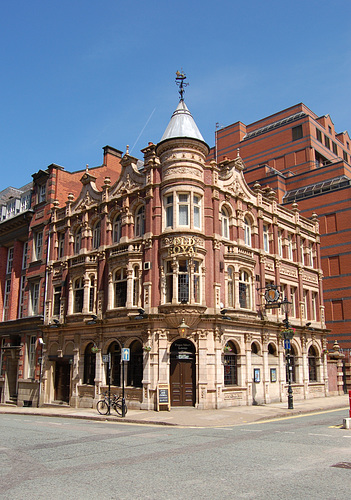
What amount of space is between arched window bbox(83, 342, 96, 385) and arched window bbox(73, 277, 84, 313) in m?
2.81

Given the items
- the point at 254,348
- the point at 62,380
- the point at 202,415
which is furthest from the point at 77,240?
the point at 202,415

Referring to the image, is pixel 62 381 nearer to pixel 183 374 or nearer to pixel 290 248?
pixel 183 374

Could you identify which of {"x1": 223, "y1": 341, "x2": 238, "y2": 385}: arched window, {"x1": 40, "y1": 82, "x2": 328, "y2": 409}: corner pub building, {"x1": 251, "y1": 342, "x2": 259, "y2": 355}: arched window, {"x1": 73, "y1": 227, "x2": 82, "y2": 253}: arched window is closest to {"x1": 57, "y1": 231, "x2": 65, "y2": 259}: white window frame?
{"x1": 40, "y1": 82, "x2": 328, "y2": 409}: corner pub building

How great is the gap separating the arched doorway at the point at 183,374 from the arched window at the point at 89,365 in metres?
7.14

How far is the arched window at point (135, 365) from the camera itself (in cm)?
2650

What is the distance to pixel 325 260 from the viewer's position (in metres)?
44.2

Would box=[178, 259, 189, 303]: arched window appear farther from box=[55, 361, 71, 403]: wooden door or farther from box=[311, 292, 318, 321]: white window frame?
box=[311, 292, 318, 321]: white window frame

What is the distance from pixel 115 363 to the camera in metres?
28.4

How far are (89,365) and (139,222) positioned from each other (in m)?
10.1

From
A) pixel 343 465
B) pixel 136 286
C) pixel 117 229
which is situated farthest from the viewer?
pixel 117 229

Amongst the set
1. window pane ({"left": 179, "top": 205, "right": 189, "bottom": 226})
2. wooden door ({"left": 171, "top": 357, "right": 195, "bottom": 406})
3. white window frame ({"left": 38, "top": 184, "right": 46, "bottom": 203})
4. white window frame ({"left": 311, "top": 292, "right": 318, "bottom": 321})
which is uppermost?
white window frame ({"left": 38, "top": 184, "right": 46, "bottom": 203})

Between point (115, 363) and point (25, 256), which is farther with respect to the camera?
point (25, 256)

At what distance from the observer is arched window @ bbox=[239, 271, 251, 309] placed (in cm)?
2881

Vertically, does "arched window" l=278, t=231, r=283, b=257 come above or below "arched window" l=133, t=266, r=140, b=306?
above
